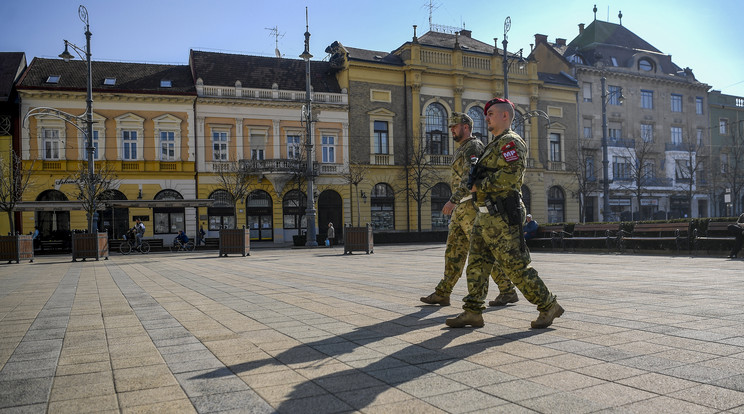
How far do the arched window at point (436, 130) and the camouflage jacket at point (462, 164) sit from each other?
122 ft

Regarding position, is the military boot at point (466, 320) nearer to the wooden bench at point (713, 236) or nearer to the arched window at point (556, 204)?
the wooden bench at point (713, 236)

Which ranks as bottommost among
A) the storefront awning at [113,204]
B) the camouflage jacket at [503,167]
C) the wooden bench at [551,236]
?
the wooden bench at [551,236]

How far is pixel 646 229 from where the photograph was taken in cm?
1834

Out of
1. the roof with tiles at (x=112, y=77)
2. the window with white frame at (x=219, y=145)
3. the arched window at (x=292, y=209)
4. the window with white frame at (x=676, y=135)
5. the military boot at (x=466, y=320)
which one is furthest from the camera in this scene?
the window with white frame at (x=676, y=135)

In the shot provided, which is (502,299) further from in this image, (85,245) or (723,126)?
(723,126)

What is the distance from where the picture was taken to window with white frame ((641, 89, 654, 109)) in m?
52.0

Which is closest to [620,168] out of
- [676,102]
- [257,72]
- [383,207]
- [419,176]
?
[676,102]

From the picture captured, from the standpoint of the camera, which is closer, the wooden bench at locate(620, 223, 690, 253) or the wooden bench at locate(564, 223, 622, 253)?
the wooden bench at locate(620, 223, 690, 253)

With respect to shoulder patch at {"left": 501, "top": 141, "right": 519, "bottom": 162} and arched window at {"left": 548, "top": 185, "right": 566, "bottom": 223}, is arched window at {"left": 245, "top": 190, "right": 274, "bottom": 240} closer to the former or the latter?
arched window at {"left": 548, "top": 185, "right": 566, "bottom": 223}

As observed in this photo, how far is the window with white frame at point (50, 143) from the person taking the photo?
35000mm

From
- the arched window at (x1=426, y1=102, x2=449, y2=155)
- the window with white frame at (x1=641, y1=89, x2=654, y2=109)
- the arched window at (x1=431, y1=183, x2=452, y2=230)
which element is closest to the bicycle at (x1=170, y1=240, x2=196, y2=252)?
the arched window at (x1=431, y1=183, x2=452, y2=230)

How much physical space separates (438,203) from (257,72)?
15656 mm

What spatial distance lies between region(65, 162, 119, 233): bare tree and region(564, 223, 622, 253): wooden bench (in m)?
19.1

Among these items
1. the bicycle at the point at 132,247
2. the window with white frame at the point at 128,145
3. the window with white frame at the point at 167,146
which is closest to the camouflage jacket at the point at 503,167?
the bicycle at the point at 132,247
